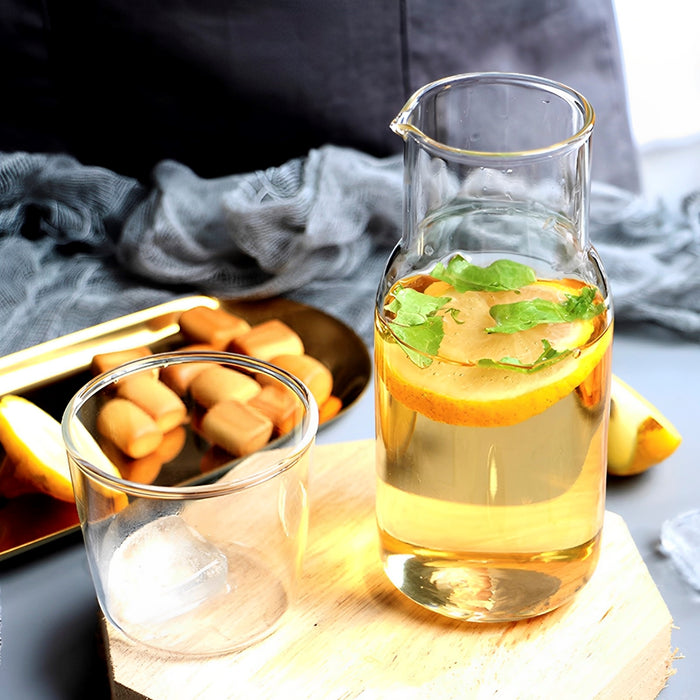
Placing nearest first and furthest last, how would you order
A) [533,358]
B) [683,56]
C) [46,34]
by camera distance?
[533,358] → [46,34] → [683,56]

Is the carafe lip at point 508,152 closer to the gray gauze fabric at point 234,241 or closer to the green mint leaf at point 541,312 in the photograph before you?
the green mint leaf at point 541,312

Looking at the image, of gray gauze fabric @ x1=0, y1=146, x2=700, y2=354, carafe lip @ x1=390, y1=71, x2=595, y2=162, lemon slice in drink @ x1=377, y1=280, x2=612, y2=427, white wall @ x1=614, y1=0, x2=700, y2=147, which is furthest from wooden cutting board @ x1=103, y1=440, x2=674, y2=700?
white wall @ x1=614, y1=0, x2=700, y2=147

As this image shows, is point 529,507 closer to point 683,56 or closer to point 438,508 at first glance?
point 438,508

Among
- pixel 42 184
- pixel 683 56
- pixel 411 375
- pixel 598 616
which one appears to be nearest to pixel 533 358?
pixel 411 375

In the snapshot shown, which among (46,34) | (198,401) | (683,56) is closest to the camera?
(198,401)

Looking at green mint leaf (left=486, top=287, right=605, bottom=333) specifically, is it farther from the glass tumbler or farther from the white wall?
the white wall

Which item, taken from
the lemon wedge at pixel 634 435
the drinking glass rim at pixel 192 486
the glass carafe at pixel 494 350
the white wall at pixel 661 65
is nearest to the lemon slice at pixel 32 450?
the drinking glass rim at pixel 192 486

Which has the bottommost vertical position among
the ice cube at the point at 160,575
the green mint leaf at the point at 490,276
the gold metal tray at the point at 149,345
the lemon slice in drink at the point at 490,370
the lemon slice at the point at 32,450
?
the gold metal tray at the point at 149,345

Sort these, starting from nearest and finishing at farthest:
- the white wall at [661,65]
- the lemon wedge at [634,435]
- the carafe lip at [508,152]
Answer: the carafe lip at [508,152]
the lemon wedge at [634,435]
the white wall at [661,65]

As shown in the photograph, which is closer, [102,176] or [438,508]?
[438,508]

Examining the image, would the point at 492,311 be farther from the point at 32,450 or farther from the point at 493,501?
the point at 32,450
